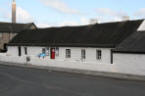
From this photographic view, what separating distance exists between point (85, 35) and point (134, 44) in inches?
378

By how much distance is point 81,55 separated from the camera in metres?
24.8

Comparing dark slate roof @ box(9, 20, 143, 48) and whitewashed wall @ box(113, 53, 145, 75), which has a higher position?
dark slate roof @ box(9, 20, 143, 48)

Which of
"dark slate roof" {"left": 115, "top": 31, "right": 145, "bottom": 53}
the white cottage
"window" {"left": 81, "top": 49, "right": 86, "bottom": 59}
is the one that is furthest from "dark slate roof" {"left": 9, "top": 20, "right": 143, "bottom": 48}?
"dark slate roof" {"left": 115, "top": 31, "right": 145, "bottom": 53}

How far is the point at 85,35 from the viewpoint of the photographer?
1078 inches

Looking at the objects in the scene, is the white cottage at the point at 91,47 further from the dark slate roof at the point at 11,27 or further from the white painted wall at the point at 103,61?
the dark slate roof at the point at 11,27

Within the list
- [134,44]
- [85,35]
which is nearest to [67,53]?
[85,35]

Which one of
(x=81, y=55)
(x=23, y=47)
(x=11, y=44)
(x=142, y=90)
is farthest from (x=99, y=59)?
(x=11, y=44)

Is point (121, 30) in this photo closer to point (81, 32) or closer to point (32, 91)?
point (81, 32)

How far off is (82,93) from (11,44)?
2725 centimetres

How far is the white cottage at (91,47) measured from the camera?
57.8 feet

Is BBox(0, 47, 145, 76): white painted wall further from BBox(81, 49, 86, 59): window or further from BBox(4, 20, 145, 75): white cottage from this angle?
BBox(81, 49, 86, 59): window

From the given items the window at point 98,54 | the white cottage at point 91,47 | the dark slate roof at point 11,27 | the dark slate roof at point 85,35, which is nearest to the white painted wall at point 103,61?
the white cottage at point 91,47

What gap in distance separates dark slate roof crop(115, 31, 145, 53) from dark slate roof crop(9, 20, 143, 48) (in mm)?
1697

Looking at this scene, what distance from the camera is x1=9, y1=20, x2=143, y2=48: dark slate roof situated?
922 inches
